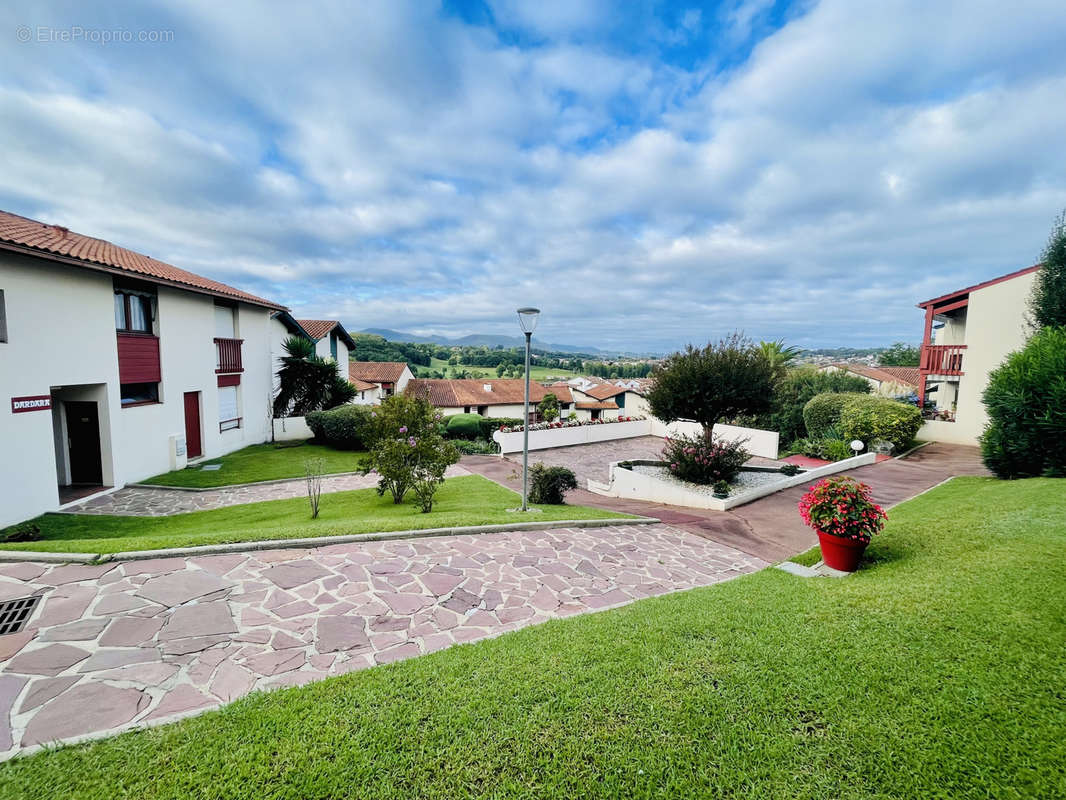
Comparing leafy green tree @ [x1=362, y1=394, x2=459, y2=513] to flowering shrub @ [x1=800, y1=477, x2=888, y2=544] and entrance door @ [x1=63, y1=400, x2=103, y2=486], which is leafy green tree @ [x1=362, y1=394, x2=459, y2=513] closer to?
flowering shrub @ [x1=800, y1=477, x2=888, y2=544]

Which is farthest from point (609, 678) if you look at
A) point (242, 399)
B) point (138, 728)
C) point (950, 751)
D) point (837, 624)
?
point (242, 399)

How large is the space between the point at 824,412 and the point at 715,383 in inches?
414

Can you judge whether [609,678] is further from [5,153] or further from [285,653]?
[5,153]

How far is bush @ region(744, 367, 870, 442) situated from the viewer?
25.6 m

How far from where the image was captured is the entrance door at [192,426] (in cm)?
1570

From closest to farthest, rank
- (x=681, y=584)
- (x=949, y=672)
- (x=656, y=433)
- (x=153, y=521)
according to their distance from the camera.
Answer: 1. (x=949, y=672)
2. (x=681, y=584)
3. (x=153, y=521)
4. (x=656, y=433)

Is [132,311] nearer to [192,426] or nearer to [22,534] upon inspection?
[192,426]

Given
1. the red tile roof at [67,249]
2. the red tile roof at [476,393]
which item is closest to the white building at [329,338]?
the red tile roof at [67,249]

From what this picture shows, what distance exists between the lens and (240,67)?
8867 mm

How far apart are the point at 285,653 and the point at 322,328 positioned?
27.6m

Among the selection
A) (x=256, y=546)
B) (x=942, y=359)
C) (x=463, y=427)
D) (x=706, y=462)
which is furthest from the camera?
(x=463, y=427)

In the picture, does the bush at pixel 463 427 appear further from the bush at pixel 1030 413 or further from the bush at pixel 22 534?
the bush at pixel 1030 413

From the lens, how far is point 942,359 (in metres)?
20.0

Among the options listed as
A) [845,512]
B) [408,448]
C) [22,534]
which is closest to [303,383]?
[408,448]
